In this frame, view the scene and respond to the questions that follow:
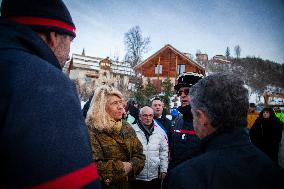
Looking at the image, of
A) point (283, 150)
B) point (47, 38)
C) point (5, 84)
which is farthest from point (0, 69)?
point (283, 150)

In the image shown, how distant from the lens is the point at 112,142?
332 cm

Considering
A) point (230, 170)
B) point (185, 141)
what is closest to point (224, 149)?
point (230, 170)

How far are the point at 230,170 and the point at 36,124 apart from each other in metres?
1.05

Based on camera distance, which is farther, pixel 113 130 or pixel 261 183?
pixel 113 130

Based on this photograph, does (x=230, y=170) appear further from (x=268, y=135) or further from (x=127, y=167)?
(x=268, y=135)

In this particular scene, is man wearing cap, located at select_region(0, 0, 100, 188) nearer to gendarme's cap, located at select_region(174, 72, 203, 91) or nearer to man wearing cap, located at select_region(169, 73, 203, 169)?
man wearing cap, located at select_region(169, 73, 203, 169)

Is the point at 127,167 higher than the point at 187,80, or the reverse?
the point at 187,80

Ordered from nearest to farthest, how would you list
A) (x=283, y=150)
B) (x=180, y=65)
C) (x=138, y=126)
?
(x=138, y=126)
(x=283, y=150)
(x=180, y=65)

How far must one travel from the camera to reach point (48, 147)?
0.76 m

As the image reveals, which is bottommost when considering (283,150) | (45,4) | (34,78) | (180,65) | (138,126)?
(283,150)

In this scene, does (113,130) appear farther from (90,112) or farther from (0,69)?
(0,69)

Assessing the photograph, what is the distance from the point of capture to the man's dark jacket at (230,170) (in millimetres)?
1344

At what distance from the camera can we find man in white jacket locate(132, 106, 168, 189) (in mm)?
4344

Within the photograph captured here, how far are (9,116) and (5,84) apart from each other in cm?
10
